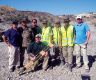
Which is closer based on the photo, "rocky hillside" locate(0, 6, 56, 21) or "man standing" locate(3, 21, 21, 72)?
"man standing" locate(3, 21, 21, 72)

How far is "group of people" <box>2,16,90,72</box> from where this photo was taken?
33.2ft

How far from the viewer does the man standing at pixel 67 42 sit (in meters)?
10.3

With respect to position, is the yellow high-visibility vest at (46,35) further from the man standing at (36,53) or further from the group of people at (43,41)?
the man standing at (36,53)

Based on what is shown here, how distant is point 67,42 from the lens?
10.4m

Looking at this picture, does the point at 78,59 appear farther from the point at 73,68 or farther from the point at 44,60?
the point at 44,60

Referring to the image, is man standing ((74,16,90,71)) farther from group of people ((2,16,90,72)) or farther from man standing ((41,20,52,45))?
man standing ((41,20,52,45))

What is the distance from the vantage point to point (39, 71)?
10.3 metres

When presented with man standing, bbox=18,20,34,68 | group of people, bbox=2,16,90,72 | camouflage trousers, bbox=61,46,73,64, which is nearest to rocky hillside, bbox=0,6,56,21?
group of people, bbox=2,16,90,72

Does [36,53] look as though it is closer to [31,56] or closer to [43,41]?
[31,56]

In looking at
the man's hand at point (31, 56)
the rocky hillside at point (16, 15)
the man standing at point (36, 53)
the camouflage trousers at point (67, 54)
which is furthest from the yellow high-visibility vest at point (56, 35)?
the rocky hillside at point (16, 15)

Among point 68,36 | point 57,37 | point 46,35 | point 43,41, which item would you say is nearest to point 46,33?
point 46,35

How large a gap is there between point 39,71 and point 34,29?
1.69 meters

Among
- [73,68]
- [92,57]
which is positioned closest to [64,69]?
[73,68]

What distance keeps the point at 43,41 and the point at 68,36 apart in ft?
3.45
